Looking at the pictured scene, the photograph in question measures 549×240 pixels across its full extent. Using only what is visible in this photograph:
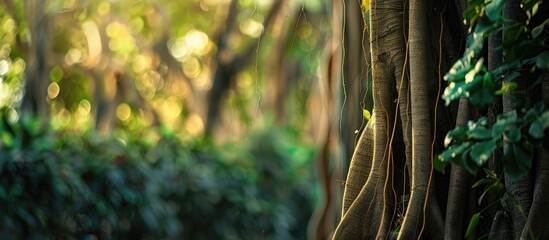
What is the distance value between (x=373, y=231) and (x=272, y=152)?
6.82 meters

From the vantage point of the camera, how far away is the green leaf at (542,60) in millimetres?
2316

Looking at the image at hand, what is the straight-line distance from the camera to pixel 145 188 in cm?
745

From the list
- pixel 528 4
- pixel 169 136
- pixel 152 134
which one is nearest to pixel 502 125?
pixel 528 4

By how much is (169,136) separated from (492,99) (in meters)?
6.58

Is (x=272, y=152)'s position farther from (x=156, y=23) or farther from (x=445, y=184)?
(x=445, y=184)

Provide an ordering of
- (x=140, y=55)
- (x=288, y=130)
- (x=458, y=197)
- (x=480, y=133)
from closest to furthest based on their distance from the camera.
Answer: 1. (x=480, y=133)
2. (x=458, y=197)
3. (x=288, y=130)
4. (x=140, y=55)

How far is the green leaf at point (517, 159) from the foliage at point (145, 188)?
4621mm

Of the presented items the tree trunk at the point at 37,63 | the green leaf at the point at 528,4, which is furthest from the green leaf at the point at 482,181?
the tree trunk at the point at 37,63

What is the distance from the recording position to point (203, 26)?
54.3 feet

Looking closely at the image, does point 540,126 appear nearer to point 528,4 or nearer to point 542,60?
point 542,60

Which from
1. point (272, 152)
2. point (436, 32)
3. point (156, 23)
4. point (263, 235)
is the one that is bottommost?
point (263, 235)

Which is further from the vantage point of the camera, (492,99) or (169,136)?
(169,136)

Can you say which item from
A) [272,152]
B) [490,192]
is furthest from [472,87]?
[272,152]

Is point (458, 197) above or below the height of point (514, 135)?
below
